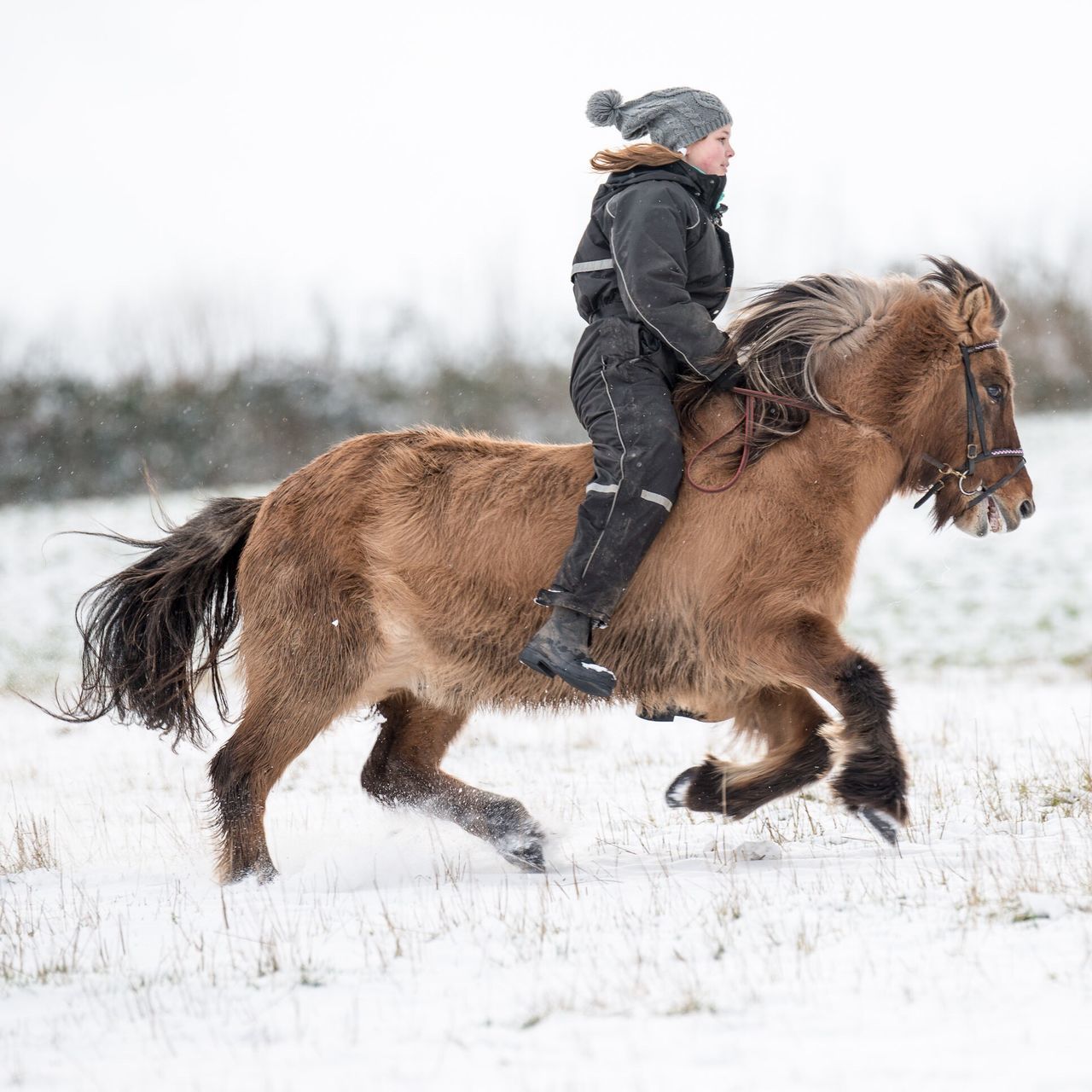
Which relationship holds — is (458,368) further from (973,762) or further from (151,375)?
(973,762)

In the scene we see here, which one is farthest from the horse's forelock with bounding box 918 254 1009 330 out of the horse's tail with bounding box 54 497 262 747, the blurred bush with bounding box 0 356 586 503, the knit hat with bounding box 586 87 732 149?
the blurred bush with bounding box 0 356 586 503

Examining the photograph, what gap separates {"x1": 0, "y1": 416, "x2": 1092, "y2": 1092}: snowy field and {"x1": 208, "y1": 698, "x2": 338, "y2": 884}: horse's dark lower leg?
0.66ft

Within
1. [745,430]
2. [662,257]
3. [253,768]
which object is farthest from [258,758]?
[662,257]

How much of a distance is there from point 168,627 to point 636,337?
2600 millimetres

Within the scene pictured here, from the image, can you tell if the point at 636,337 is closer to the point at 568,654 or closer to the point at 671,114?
the point at 671,114

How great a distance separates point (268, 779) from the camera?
4992 mm

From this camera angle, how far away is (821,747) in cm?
459

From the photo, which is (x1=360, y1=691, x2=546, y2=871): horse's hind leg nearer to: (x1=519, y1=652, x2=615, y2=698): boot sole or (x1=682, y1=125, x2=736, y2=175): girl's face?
(x1=519, y1=652, x2=615, y2=698): boot sole

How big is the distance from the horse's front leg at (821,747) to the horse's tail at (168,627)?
2334 mm

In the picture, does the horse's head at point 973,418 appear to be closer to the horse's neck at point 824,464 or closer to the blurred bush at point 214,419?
the horse's neck at point 824,464

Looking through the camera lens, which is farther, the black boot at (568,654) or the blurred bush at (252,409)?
the blurred bush at (252,409)

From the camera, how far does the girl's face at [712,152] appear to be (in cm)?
472

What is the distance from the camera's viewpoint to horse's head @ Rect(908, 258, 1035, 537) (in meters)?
4.64

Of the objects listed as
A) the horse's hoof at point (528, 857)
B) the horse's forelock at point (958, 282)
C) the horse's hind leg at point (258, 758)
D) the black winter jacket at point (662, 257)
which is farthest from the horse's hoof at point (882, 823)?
the horse's hind leg at point (258, 758)
